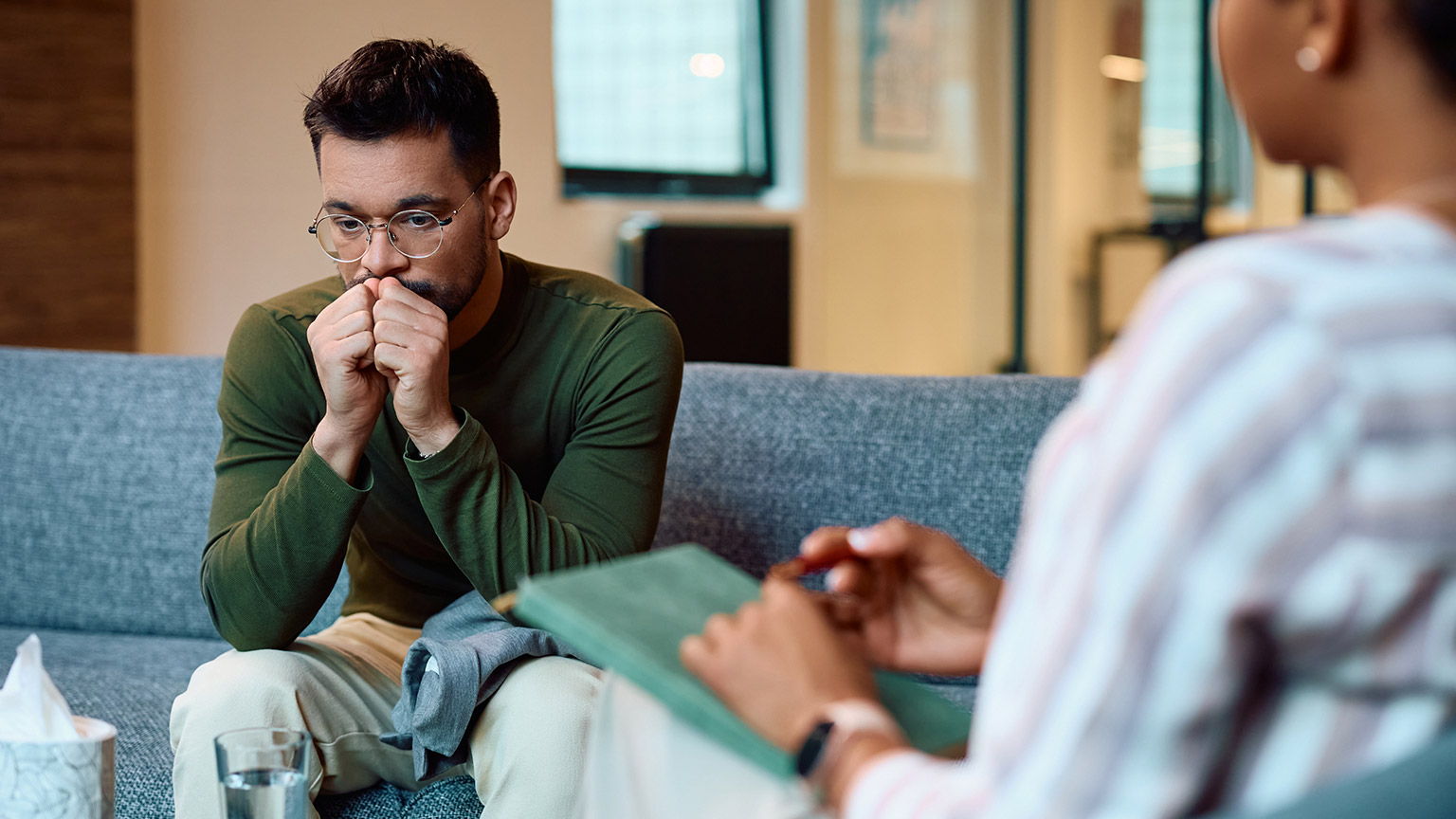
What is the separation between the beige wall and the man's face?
631mm

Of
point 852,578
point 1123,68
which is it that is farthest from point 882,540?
point 1123,68

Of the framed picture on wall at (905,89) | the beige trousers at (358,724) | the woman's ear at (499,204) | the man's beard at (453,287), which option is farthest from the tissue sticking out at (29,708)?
the framed picture on wall at (905,89)

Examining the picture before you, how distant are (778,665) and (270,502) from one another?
803mm

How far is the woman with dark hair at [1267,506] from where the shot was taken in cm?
54

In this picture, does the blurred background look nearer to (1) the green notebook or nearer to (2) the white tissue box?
(2) the white tissue box

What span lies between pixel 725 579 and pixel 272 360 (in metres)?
0.85

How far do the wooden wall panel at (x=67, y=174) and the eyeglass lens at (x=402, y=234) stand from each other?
1824 millimetres

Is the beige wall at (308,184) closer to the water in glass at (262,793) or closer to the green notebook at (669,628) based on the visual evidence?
the water in glass at (262,793)

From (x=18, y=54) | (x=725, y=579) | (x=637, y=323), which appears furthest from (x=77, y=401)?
(x=725, y=579)

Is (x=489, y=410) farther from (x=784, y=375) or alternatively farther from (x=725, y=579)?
(x=725, y=579)

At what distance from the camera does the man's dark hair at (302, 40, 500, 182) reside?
1423 millimetres

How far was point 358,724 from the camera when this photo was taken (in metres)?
1.37

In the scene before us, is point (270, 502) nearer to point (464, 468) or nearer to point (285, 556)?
point (285, 556)

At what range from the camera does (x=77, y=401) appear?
2041mm
